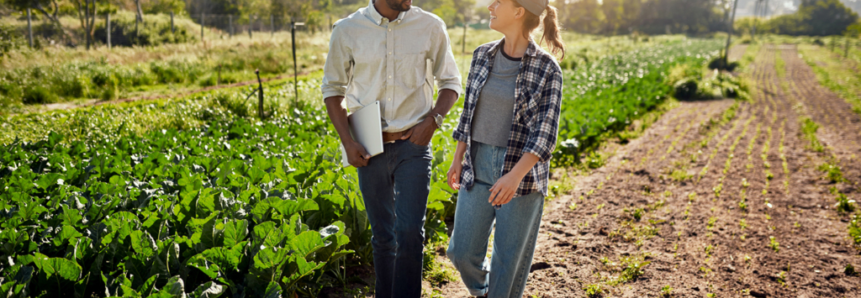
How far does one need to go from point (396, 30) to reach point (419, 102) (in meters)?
0.34

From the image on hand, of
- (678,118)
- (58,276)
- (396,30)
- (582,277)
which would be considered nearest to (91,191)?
(58,276)

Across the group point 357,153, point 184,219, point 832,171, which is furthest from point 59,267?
point 832,171

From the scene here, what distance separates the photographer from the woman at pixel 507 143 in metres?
2.12

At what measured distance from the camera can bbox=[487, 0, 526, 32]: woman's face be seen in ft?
7.05

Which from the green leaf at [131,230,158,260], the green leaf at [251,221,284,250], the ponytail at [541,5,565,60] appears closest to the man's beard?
the ponytail at [541,5,565,60]

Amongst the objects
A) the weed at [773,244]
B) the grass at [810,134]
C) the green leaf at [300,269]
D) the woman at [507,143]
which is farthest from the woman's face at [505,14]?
the grass at [810,134]

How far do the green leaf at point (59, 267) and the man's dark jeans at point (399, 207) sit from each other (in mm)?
1245

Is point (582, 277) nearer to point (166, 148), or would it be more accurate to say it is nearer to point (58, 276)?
point (58, 276)

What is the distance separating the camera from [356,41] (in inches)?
91.5

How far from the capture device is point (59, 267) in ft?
7.10

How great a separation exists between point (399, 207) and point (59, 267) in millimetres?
1433

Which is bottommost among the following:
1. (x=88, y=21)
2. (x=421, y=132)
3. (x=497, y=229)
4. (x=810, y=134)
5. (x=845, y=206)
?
(x=845, y=206)

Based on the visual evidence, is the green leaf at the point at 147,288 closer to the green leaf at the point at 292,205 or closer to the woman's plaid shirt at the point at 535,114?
the green leaf at the point at 292,205

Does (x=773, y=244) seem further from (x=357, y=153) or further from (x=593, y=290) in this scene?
(x=357, y=153)
